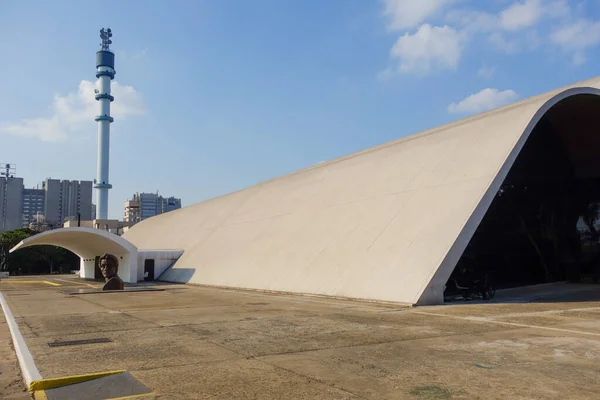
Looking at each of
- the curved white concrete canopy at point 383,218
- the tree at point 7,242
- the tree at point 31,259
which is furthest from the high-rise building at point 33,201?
the curved white concrete canopy at point 383,218

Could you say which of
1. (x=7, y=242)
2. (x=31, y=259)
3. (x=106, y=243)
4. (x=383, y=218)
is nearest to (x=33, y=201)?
(x=7, y=242)

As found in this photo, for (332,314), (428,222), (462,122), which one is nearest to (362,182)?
(462,122)

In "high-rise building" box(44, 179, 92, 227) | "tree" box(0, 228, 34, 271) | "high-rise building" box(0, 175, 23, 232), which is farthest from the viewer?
"high-rise building" box(44, 179, 92, 227)

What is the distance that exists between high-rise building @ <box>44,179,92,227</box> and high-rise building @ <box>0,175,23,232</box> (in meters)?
18.9

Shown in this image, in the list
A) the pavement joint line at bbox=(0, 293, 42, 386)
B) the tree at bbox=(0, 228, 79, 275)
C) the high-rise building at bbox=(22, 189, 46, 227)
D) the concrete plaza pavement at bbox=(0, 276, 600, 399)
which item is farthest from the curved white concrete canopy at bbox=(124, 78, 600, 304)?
the high-rise building at bbox=(22, 189, 46, 227)

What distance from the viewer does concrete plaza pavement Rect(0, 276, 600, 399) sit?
645 cm

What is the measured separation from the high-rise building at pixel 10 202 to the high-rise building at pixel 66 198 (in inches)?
743

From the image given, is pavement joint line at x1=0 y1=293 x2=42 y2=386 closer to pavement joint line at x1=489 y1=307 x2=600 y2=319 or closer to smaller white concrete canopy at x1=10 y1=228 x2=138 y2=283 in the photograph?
pavement joint line at x1=489 y1=307 x2=600 y2=319

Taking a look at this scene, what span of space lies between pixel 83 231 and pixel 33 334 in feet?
90.7

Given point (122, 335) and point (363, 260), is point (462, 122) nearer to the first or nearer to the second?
point (363, 260)

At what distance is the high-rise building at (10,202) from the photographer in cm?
15062

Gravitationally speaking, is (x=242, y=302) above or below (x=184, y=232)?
below

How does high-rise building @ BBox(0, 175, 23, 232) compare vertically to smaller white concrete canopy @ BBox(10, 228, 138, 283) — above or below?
above

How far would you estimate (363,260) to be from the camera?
66.4ft
